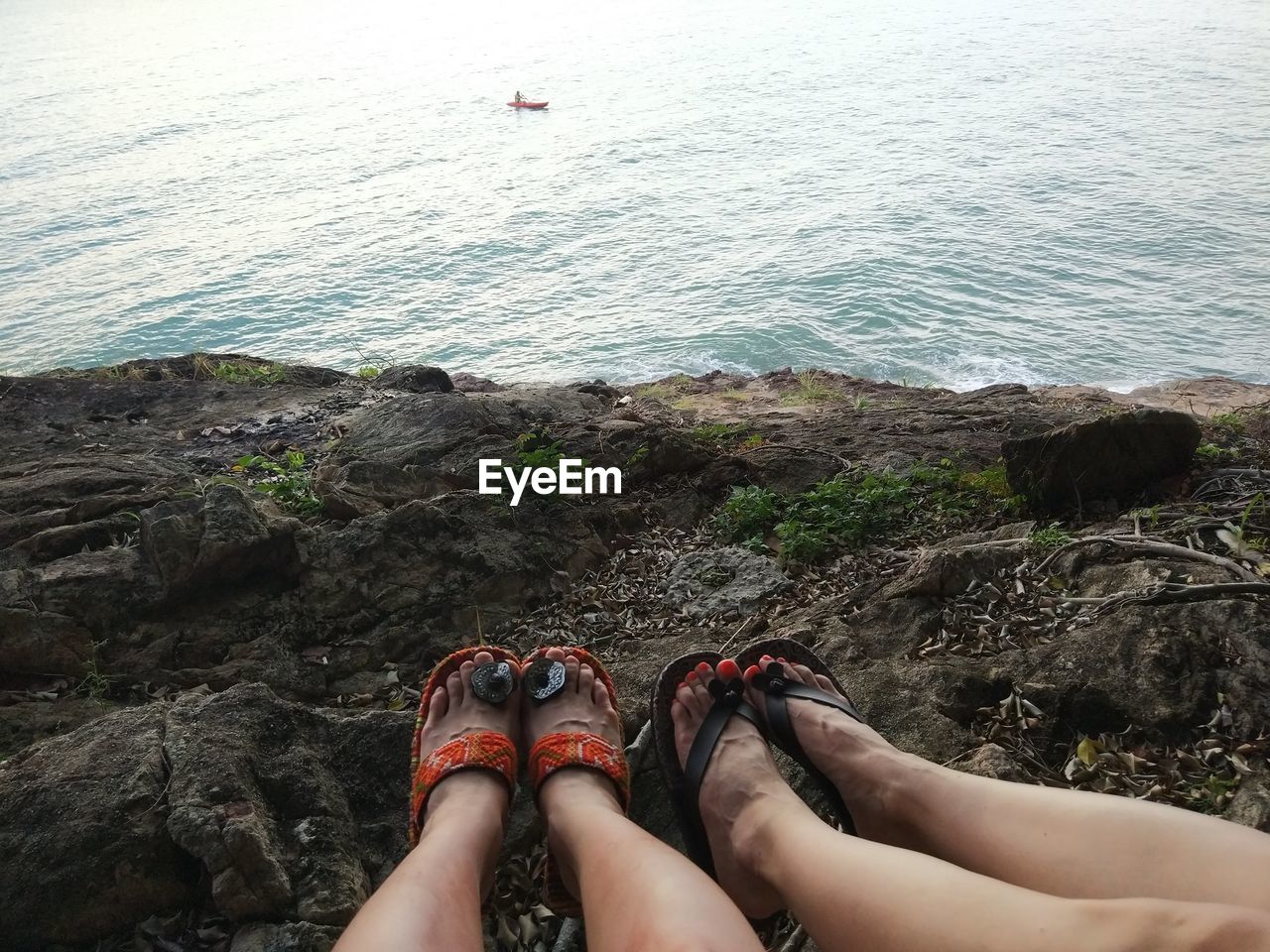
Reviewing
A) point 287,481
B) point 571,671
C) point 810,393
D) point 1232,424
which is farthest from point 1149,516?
point 810,393

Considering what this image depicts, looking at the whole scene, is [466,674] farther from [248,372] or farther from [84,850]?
[248,372]

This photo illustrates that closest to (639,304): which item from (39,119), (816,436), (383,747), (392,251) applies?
(392,251)

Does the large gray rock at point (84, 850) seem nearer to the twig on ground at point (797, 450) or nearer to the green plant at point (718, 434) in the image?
the twig on ground at point (797, 450)

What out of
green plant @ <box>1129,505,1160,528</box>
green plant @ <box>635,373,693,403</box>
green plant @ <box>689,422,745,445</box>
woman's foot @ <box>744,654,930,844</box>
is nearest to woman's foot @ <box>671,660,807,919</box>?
woman's foot @ <box>744,654,930,844</box>

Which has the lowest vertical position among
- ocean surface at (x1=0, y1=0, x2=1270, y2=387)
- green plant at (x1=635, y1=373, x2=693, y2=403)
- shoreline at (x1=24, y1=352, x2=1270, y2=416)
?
shoreline at (x1=24, y1=352, x2=1270, y2=416)

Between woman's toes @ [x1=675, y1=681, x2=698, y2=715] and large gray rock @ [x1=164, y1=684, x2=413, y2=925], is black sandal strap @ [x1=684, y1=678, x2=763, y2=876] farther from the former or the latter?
large gray rock @ [x1=164, y1=684, x2=413, y2=925]

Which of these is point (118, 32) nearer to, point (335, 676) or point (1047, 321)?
point (1047, 321)

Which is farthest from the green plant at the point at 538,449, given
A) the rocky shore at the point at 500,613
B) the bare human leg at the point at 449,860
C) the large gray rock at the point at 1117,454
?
the large gray rock at the point at 1117,454
